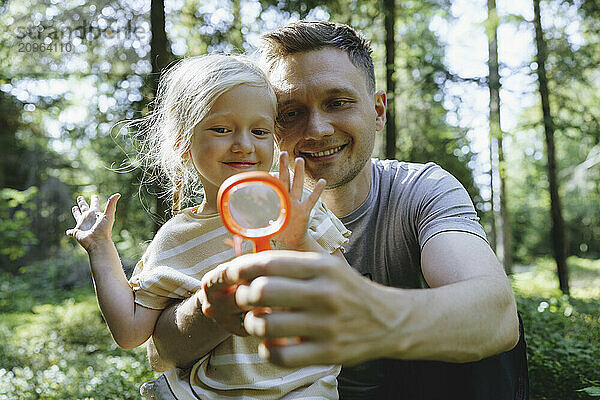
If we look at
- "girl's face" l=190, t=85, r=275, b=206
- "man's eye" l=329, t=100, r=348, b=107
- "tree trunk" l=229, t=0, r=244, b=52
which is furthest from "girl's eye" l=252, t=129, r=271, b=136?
"tree trunk" l=229, t=0, r=244, b=52

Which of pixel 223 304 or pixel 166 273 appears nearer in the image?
pixel 223 304

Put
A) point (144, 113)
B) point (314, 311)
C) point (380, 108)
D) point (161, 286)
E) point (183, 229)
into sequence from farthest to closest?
point (144, 113) < point (380, 108) < point (183, 229) < point (161, 286) < point (314, 311)

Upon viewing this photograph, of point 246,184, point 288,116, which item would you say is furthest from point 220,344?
point 288,116

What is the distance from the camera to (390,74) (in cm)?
844

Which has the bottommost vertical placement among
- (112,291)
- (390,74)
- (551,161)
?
(551,161)

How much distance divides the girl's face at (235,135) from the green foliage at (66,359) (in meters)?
2.67

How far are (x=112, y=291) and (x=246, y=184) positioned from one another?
0.80 m

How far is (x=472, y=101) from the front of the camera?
9742mm

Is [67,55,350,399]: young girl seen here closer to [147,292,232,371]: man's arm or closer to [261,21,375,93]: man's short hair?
[147,292,232,371]: man's arm

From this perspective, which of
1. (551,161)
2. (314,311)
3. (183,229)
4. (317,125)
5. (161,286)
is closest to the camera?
(314,311)

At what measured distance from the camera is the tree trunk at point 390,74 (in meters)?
8.05

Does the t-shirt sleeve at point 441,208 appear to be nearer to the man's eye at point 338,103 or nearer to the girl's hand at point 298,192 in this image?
the man's eye at point 338,103

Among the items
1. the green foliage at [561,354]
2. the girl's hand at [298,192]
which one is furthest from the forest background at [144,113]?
the girl's hand at [298,192]

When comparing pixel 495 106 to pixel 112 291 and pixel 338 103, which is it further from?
pixel 112 291
